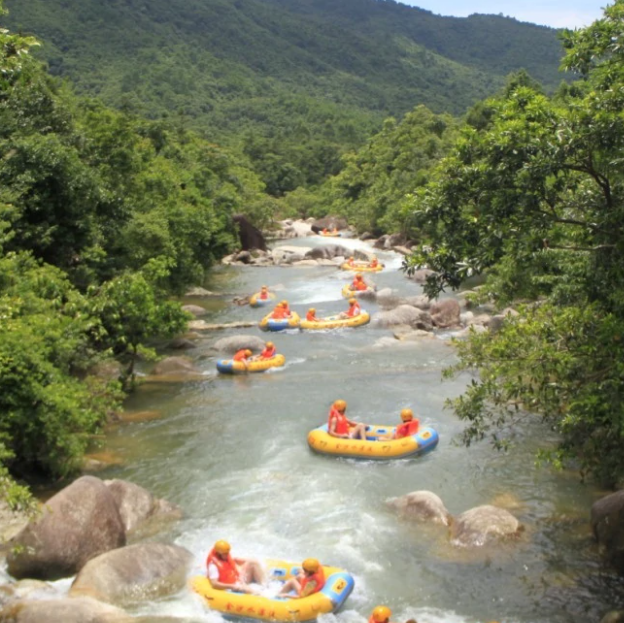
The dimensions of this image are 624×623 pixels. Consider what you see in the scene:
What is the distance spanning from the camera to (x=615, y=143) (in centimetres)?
852

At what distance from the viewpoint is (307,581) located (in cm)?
1101

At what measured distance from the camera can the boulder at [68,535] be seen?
11.6 m

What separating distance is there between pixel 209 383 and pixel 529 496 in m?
9.88

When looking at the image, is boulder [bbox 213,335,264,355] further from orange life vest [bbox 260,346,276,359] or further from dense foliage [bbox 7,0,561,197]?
dense foliage [bbox 7,0,561,197]

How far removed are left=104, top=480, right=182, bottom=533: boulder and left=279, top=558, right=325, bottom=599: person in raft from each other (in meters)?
3.28

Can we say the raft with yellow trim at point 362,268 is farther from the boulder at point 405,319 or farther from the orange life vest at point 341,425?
the orange life vest at point 341,425

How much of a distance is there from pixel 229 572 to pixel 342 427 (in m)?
5.85

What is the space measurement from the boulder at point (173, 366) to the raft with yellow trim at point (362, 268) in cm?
1999

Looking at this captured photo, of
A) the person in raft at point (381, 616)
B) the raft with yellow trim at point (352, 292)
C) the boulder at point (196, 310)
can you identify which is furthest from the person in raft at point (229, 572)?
the raft with yellow trim at point (352, 292)

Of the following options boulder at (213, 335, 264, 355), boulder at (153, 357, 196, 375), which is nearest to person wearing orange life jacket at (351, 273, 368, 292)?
boulder at (213, 335, 264, 355)

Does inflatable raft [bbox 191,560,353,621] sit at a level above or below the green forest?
below

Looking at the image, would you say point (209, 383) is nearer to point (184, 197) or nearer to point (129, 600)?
→ point (129, 600)

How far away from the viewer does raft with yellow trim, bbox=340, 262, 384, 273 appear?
1656 inches

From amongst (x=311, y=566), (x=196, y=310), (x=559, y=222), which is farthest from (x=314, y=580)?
(x=196, y=310)
